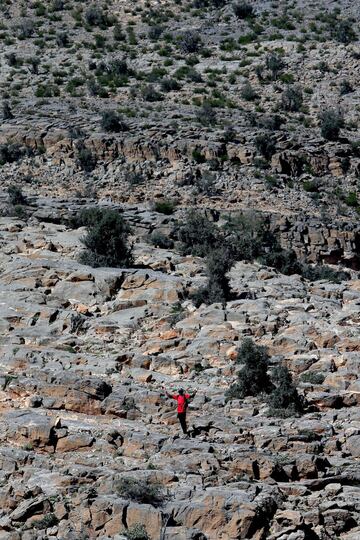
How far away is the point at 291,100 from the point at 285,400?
86.0ft

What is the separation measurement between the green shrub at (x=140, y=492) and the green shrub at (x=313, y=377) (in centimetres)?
613

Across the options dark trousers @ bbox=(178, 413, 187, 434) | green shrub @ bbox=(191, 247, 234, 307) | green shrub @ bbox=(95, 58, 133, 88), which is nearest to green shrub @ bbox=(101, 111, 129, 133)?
green shrub @ bbox=(95, 58, 133, 88)

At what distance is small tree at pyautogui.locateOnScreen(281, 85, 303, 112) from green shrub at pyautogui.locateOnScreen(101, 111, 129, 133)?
23.4 ft

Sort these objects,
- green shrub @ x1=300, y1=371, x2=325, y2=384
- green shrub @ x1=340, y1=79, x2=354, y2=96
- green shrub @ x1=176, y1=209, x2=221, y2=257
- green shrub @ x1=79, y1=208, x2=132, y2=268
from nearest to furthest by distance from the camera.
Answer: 1. green shrub @ x1=300, y1=371, x2=325, y2=384
2. green shrub @ x1=79, y1=208, x2=132, y2=268
3. green shrub @ x1=176, y1=209, x2=221, y2=257
4. green shrub @ x1=340, y1=79, x2=354, y2=96

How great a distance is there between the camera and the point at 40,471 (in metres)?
17.2

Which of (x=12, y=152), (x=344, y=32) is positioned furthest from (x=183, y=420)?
(x=344, y=32)

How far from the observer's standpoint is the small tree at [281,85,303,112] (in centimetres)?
4434

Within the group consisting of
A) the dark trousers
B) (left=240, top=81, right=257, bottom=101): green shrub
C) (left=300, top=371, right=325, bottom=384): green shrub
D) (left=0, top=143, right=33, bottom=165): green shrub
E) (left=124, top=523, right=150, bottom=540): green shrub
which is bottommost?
(left=240, top=81, right=257, bottom=101): green shrub

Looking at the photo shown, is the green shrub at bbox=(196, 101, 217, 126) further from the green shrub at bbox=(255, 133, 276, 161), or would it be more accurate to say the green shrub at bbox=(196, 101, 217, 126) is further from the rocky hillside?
the green shrub at bbox=(255, 133, 276, 161)

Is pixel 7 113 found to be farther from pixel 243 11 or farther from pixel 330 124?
pixel 243 11

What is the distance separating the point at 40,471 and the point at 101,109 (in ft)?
92.2

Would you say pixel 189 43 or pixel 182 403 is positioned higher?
pixel 182 403

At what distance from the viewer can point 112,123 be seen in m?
40.8

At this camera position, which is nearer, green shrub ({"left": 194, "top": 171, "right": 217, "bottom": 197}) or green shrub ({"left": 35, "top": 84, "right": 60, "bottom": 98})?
green shrub ({"left": 194, "top": 171, "right": 217, "bottom": 197})
